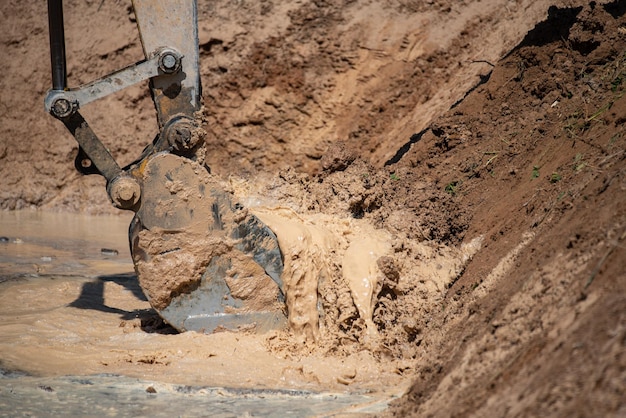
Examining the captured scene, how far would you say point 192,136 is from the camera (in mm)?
4684

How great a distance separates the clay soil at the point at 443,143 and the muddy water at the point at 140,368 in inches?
16.7

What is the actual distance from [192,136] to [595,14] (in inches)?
140

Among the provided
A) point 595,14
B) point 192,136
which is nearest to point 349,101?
point 595,14

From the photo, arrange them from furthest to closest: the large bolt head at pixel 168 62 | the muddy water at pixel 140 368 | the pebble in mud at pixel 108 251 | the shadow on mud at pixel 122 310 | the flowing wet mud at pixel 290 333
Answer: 1. the pebble in mud at pixel 108 251
2. the shadow on mud at pixel 122 310
3. the large bolt head at pixel 168 62
4. the flowing wet mud at pixel 290 333
5. the muddy water at pixel 140 368

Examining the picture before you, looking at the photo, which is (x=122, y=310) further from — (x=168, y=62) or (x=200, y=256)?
(x=168, y=62)

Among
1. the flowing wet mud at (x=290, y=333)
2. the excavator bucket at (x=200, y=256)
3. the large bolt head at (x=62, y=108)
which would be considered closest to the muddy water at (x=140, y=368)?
the flowing wet mud at (x=290, y=333)

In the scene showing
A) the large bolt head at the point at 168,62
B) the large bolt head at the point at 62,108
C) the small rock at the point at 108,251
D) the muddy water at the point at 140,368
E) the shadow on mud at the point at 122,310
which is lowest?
the small rock at the point at 108,251

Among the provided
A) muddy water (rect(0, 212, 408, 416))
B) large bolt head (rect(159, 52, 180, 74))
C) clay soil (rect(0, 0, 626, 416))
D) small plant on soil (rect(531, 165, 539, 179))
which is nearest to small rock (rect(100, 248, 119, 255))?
muddy water (rect(0, 212, 408, 416))

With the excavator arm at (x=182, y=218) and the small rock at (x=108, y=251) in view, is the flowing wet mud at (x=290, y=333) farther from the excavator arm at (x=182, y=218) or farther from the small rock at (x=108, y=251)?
the small rock at (x=108, y=251)

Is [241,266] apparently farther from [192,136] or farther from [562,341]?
[562,341]

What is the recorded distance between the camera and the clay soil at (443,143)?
9.44 ft

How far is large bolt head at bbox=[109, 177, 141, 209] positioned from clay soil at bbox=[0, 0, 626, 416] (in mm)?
1412

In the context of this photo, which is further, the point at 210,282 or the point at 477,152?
the point at 477,152

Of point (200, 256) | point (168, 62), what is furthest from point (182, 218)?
point (168, 62)
